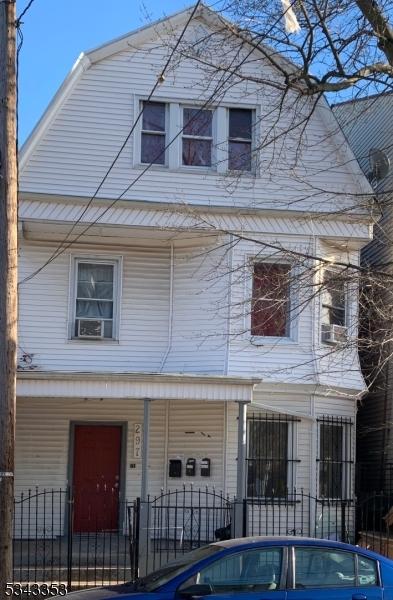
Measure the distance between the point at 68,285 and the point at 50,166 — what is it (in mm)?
2216

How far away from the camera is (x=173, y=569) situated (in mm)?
8750

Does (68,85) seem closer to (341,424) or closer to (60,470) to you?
(60,470)

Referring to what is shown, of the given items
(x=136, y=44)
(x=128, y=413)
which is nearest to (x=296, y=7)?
(x=136, y=44)

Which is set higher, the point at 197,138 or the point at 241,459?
the point at 197,138

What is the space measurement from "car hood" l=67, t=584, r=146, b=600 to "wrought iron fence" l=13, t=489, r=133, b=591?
10.5 feet

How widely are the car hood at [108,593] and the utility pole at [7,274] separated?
95 cm

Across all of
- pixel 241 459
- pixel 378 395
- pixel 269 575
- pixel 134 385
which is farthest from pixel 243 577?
pixel 378 395

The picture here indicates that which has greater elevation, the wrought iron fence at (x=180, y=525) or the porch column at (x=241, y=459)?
the porch column at (x=241, y=459)

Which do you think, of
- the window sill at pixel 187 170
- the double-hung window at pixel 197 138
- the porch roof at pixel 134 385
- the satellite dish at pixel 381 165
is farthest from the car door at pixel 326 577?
the satellite dish at pixel 381 165

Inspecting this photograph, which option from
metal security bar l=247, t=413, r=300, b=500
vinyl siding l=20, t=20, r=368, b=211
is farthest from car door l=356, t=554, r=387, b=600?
vinyl siding l=20, t=20, r=368, b=211

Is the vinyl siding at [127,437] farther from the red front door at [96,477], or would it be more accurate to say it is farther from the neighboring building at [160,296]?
the red front door at [96,477]

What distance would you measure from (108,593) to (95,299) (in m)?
8.99

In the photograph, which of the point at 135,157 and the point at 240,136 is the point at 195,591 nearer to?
the point at 135,157

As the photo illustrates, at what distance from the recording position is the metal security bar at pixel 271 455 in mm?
16605
